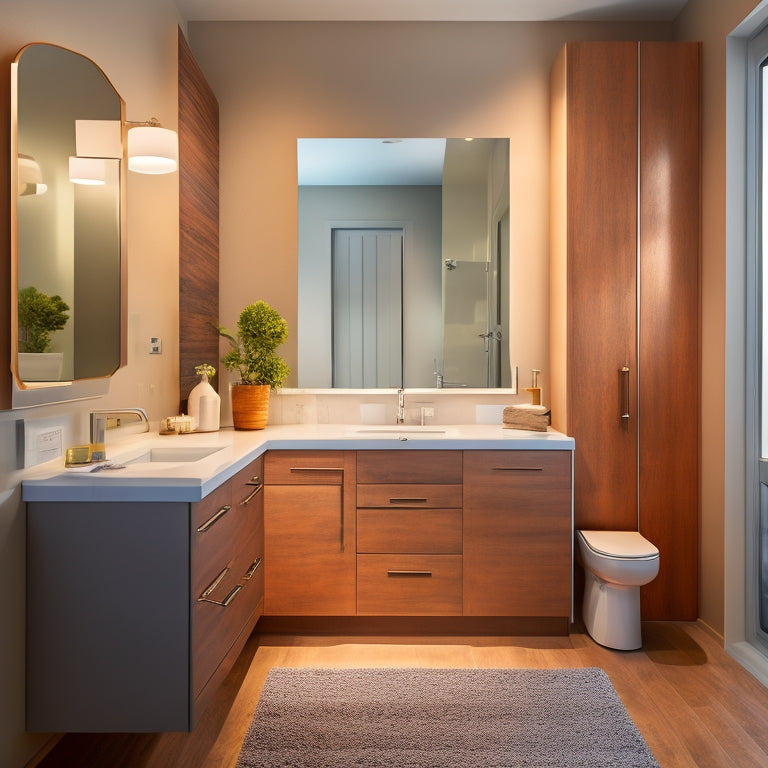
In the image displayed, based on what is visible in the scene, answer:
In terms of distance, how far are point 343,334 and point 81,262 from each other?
151cm

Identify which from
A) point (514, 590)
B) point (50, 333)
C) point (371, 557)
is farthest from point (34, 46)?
point (514, 590)

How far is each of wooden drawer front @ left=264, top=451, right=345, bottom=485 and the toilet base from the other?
1.20m

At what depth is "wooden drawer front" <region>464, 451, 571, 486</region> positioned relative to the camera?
2807mm

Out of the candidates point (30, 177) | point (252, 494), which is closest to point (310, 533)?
point (252, 494)

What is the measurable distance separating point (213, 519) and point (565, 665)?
1.54 metres

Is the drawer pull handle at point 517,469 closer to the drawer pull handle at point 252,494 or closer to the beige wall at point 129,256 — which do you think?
the drawer pull handle at point 252,494

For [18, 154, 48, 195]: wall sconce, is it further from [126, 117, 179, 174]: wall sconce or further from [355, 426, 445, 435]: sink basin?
[355, 426, 445, 435]: sink basin

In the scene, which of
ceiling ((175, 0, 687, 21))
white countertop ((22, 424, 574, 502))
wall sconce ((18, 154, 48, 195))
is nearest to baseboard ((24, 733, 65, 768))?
white countertop ((22, 424, 574, 502))

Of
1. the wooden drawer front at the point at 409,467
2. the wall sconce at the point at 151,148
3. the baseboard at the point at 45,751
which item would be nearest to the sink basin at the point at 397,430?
the wooden drawer front at the point at 409,467

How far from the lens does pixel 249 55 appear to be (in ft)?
10.9

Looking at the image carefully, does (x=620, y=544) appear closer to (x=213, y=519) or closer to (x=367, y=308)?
(x=367, y=308)

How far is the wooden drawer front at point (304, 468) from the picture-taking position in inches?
109

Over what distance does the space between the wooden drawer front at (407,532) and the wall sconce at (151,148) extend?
1557mm

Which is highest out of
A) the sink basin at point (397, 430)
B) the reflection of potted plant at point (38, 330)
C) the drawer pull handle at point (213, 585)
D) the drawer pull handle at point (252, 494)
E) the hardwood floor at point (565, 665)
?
the reflection of potted plant at point (38, 330)
